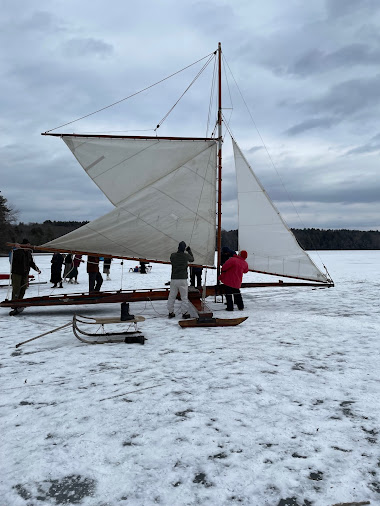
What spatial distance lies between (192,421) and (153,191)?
774 cm

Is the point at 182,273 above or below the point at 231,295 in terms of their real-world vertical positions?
above

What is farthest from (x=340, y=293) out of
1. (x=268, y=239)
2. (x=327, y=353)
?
(x=327, y=353)

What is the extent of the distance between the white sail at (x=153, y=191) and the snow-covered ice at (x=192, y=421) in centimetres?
400

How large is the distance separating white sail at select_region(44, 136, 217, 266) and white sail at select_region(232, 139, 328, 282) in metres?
0.89

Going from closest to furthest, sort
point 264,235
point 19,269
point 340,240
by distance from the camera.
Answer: point 19,269 < point 264,235 < point 340,240

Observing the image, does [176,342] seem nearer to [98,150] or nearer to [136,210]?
[136,210]

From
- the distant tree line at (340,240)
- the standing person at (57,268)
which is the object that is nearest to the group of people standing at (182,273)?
the standing person at (57,268)

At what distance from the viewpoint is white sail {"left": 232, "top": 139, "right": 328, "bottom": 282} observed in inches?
432

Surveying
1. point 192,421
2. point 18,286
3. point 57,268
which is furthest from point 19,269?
point 192,421

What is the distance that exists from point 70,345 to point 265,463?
189 inches

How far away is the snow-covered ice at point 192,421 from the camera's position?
2.82 metres

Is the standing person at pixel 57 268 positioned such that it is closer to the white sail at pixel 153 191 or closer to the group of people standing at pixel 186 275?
the white sail at pixel 153 191

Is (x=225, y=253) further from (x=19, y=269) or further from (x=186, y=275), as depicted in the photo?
(x=19, y=269)

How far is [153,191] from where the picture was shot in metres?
10.6
